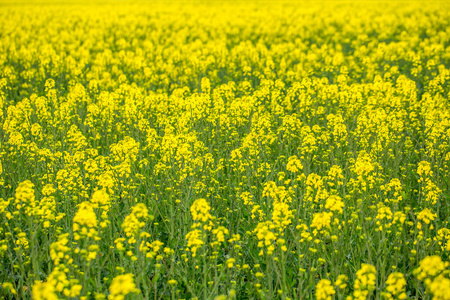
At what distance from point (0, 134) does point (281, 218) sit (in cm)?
596

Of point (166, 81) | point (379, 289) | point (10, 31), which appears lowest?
point (379, 289)

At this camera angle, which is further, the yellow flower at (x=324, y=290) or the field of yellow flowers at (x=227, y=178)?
the field of yellow flowers at (x=227, y=178)

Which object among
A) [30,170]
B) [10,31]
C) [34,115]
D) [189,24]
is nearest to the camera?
[30,170]

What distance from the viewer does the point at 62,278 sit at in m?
3.38

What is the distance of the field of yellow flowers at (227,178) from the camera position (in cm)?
441

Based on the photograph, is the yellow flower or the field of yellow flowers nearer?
the yellow flower

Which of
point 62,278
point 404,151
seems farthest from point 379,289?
point 404,151

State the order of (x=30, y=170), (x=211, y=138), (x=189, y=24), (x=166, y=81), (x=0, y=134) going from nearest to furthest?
(x=30, y=170)
(x=0, y=134)
(x=211, y=138)
(x=166, y=81)
(x=189, y=24)

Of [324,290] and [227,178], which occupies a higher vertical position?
[227,178]

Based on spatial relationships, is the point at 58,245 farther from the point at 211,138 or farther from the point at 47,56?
the point at 47,56

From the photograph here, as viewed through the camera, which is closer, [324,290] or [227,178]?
[324,290]

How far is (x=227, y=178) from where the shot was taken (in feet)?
22.9

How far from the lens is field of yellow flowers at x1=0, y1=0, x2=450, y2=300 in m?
4.41

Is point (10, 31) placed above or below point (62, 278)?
above
